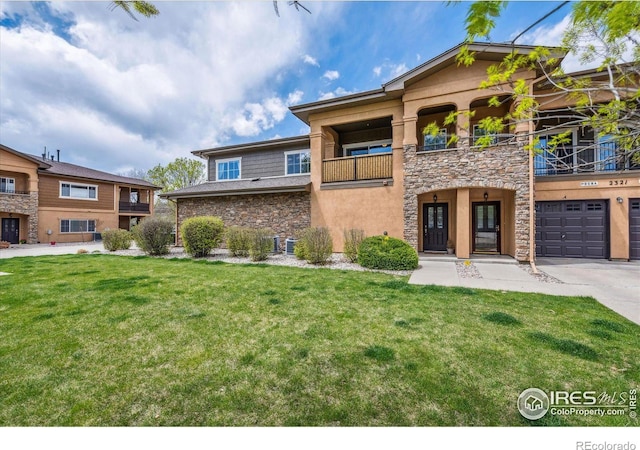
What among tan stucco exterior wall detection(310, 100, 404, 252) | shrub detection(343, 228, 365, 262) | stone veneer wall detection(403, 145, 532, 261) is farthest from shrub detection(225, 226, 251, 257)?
stone veneer wall detection(403, 145, 532, 261)

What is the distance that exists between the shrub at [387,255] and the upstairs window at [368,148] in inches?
229

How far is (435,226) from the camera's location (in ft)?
40.7

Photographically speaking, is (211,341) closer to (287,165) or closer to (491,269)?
(491,269)

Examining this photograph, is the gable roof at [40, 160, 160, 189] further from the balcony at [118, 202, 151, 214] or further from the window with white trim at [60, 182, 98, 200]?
the balcony at [118, 202, 151, 214]

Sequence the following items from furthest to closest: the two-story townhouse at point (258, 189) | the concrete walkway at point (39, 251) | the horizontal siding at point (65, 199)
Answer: the horizontal siding at point (65, 199)
the concrete walkway at point (39, 251)
the two-story townhouse at point (258, 189)

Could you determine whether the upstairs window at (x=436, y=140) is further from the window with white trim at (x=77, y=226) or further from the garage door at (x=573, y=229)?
the window with white trim at (x=77, y=226)

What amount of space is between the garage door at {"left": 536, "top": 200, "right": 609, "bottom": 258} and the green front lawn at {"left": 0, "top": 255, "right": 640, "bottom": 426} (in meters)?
7.58

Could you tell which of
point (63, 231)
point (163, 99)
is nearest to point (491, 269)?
point (163, 99)

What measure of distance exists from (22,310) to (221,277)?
3.73 m

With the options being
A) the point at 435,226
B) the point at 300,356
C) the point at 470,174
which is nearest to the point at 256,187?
the point at 435,226

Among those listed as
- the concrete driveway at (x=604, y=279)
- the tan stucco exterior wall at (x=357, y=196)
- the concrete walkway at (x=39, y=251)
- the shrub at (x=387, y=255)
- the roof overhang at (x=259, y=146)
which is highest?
the roof overhang at (x=259, y=146)

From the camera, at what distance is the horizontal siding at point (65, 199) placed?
69.7ft

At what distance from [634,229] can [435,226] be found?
7.20 meters

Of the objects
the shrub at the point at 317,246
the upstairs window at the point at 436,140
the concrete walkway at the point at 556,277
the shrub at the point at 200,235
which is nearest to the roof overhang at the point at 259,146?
the shrub at the point at 200,235
